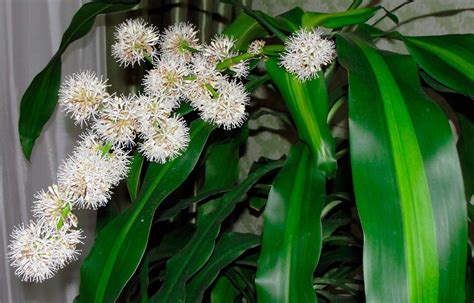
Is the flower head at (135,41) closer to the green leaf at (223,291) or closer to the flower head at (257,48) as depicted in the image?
the flower head at (257,48)

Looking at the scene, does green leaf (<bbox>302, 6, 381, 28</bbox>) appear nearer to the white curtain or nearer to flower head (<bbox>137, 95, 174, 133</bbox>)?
flower head (<bbox>137, 95, 174, 133</bbox>)

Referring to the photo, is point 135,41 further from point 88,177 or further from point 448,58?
point 448,58

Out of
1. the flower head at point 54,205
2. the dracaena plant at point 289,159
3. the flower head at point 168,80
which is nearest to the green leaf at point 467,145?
the dracaena plant at point 289,159

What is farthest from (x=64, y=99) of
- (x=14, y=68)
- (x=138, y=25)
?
(x=14, y=68)

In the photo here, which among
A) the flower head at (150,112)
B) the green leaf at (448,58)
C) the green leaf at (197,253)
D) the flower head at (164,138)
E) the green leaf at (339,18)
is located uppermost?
the green leaf at (339,18)

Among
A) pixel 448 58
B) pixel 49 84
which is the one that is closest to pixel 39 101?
pixel 49 84

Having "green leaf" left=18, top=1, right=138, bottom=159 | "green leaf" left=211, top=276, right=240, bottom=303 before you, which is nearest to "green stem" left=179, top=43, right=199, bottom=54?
"green leaf" left=18, top=1, right=138, bottom=159
